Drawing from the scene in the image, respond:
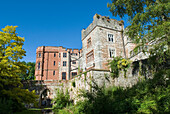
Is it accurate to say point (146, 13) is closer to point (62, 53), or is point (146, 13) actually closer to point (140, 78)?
point (140, 78)

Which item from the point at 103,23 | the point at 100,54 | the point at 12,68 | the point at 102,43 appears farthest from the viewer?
the point at 103,23

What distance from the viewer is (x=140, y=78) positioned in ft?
37.3

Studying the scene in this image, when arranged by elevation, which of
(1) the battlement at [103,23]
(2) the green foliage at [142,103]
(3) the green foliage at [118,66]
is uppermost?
(1) the battlement at [103,23]

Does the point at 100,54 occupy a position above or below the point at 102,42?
below

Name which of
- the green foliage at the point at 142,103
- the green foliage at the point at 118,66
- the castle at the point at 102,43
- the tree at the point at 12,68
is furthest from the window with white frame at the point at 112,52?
the tree at the point at 12,68

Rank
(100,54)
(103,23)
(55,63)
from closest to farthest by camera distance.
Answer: (100,54)
(103,23)
(55,63)

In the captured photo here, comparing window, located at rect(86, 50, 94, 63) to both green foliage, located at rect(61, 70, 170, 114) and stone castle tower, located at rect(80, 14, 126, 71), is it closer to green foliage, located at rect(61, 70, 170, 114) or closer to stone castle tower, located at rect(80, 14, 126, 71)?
stone castle tower, located at rect(80, 14, 126, 71)

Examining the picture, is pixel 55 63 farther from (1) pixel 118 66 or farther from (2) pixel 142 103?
(2) pixel 142 103

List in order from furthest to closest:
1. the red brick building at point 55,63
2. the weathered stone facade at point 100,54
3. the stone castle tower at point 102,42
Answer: the red brick building at point 55,63 < the stone castle tower at point 102,42 < the weathered stone facade at point 100,54

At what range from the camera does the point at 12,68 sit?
39.6 ft

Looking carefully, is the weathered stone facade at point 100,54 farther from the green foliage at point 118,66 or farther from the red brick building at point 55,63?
the red brick building at point 55,63

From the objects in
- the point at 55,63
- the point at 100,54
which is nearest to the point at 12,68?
the point at 100,54

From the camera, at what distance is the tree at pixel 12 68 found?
11.2 meters

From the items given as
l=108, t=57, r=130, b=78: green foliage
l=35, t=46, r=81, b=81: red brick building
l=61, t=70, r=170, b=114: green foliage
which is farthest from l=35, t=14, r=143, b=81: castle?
l=35, t=46, r=81, b=81: red brick building
